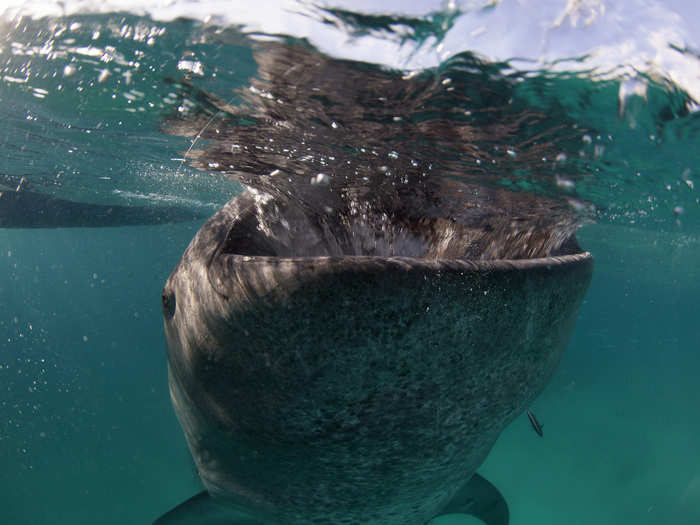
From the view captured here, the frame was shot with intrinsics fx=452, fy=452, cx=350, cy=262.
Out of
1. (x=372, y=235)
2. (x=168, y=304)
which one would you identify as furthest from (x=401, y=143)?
(x=168, y=304)

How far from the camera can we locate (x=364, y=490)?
226cm

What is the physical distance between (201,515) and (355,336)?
9.30ft

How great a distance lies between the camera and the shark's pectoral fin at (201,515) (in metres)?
3.44

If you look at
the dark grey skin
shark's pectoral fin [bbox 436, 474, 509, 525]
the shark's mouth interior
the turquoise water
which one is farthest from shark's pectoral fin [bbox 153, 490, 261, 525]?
the turquoise water

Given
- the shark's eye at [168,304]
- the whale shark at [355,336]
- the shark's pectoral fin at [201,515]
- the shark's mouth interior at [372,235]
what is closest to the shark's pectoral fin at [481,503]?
the whale shark at [355,336]

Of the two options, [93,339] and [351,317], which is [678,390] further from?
[93,339]

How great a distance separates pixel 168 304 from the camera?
2.36 metres

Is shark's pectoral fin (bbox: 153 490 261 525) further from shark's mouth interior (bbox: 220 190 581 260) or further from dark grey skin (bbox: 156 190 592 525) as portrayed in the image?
shark's mouth interior (bbox: 220 190 581 260)

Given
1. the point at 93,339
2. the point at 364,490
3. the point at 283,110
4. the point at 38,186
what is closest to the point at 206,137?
the point at 283,110

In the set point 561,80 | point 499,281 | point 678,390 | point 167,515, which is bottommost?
point 678,390

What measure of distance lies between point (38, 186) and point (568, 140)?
16.1 m

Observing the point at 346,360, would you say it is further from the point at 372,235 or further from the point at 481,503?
the point at 481,503

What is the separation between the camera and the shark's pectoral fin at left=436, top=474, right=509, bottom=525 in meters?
4.42

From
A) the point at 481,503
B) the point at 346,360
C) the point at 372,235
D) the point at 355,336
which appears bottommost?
the point at 481,503
